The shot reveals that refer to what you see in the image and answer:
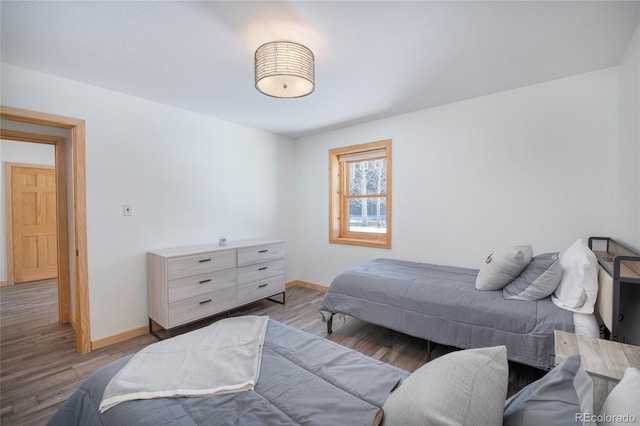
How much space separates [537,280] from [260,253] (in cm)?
277

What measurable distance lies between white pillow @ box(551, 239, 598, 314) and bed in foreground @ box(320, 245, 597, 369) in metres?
0.06

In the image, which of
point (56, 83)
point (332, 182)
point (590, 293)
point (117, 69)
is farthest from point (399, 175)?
point (56, 83)

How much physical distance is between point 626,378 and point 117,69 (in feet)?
11.1

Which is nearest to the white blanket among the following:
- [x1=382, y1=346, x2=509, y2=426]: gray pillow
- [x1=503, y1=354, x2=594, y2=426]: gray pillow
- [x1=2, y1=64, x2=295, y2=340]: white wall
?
[x1=382, y1=346, x2=509, y2=426]: gray pillow

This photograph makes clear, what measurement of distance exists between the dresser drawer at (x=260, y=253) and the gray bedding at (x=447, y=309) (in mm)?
1088

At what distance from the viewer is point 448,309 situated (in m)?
2.13

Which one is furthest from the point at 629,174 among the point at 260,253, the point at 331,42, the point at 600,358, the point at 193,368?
the point at 260,253

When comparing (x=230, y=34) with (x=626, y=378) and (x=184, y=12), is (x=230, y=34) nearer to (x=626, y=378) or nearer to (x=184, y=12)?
(x=184, y=12)

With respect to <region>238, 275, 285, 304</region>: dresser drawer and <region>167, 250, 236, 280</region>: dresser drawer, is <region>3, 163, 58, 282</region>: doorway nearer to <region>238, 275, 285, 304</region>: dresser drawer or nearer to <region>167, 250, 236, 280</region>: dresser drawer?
<region>167, 250, 236, 280</region>: dresser drawer

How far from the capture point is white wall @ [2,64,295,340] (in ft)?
8.23

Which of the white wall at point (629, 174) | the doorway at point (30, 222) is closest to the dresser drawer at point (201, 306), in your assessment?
the white wall at point (629, 174)

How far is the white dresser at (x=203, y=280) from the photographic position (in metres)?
2.64

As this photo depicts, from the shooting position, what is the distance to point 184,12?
63.7 inches

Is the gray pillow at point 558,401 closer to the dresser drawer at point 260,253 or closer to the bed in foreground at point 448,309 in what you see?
the bed in foreground at point 448,309
